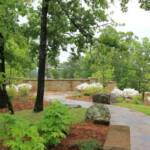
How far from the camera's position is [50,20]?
17.7m

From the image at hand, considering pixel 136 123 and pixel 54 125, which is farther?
pixel 136 123

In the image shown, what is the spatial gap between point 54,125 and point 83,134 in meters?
1.92

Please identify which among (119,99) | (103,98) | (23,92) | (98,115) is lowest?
(98,115)

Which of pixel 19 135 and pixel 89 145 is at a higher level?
pixel 19 135

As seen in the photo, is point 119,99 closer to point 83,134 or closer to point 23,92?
point 23,92

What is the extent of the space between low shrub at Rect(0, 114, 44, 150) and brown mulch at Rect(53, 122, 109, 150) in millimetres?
1763

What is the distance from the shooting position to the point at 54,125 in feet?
33.5

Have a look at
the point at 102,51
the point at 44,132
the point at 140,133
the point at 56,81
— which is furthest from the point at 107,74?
the point at 44,132

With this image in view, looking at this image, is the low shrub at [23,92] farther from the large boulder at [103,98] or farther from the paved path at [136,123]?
the paved path at [136,123]

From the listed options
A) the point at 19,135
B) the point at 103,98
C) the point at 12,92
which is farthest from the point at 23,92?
the point at 19,135

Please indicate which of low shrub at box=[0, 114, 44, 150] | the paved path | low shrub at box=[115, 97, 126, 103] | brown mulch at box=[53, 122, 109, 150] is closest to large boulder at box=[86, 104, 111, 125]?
brown mulch at box=[53, 122, 109, 150]

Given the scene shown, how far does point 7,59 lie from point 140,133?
7126 mm

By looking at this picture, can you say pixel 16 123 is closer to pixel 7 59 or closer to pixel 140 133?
pixel 140 133

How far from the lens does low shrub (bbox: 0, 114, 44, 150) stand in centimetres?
796
